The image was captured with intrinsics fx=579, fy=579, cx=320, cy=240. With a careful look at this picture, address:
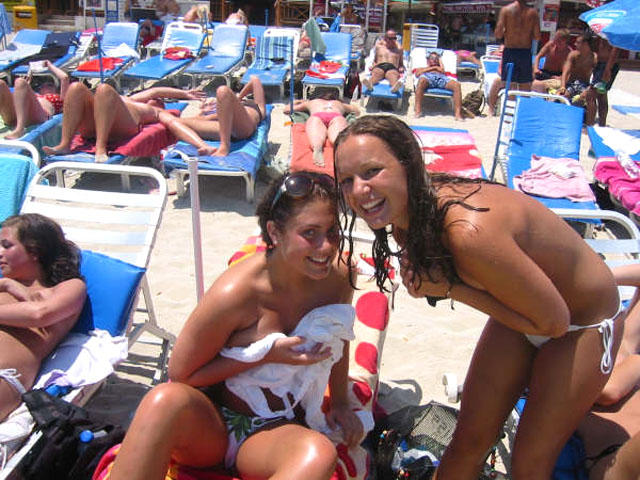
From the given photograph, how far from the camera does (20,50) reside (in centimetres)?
1030

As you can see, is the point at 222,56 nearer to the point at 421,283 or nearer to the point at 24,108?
the point at 24,108

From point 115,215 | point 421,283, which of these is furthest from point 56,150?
point 421,283

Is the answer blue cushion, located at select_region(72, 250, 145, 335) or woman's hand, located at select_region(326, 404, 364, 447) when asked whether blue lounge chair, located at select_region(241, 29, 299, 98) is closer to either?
blue cushion, located at select_region(72, 250, 145, 335)

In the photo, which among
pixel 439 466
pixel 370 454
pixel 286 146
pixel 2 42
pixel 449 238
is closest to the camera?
pixel 449 238

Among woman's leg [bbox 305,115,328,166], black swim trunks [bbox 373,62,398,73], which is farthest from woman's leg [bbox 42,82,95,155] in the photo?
black swim trunks [bbox 373,62,398,73]

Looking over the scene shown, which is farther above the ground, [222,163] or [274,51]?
[274,51]

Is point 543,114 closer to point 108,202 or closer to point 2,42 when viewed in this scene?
point 108,202

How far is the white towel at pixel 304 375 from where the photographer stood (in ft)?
6.39

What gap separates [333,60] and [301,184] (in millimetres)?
9154

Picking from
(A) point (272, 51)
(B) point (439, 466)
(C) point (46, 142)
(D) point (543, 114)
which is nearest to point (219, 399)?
(B) point (439, 466)

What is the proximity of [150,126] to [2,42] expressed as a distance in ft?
22.8

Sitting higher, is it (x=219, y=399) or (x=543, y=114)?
(x=543, y=114)

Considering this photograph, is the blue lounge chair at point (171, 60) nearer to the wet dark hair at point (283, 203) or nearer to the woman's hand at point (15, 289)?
the woman's hand at point (15, 289)

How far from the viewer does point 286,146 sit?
7.12 metres
